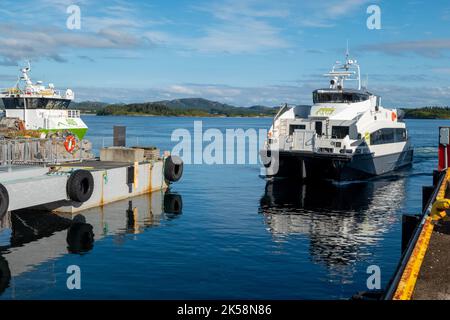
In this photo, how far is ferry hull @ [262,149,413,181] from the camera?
3481 centimetres

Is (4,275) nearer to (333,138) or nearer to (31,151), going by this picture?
(31,151)

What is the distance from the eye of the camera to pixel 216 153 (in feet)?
209

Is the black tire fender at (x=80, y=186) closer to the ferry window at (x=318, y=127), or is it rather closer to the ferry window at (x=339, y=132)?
the ferry window at (x=339, y=132)

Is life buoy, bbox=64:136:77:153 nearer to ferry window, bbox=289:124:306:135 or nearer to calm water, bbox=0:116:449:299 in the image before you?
calm water, bbox=0:116:449:299

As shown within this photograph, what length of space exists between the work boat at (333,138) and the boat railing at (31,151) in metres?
15.7

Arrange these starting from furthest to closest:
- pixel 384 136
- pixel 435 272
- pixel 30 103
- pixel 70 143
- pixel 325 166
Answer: pixel 30 103, pixel 384 136, pixel 325 166, pixel 70 143, pixel 435 272

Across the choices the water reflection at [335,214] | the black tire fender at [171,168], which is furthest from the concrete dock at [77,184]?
the water reflection at [335,214]

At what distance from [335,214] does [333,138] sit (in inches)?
443

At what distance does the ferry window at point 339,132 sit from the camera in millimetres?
36406

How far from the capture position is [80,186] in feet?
77.9

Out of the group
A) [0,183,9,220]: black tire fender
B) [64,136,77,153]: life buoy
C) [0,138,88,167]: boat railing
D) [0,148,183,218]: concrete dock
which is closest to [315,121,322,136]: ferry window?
[0,148,183,218]: concrete dock

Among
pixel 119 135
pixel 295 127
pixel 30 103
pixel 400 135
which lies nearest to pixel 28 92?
pixel 30 103
